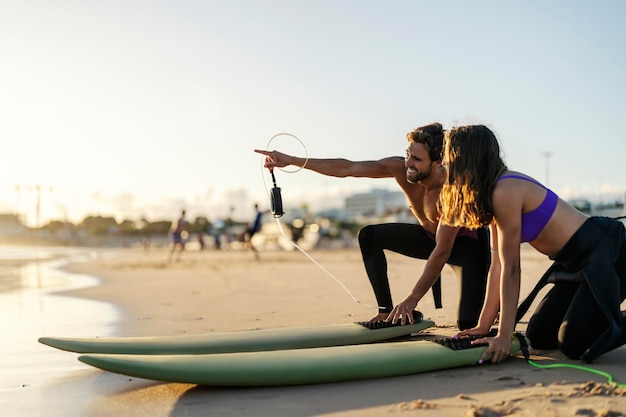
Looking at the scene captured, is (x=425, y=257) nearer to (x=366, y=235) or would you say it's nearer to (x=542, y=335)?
(x=366, y=235)

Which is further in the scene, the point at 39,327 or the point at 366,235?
the point at 39,327

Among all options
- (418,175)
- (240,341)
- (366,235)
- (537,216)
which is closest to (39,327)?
(240,341)

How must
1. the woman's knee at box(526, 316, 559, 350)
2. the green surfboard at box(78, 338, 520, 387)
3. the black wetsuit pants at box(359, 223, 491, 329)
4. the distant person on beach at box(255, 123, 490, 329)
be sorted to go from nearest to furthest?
the green surfboard at box(78, 338, 520, 387) → the woman's knee at box(526, 316, 559, 350) → the distant person on beach at box(255, 123, 490, 329) → the black wetsuit pants at box(359, 223, 491, 329)

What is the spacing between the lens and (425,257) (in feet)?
14.6

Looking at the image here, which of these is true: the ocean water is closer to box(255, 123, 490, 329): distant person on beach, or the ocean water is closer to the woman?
box(255, 123, 490, 329): distant person on beach

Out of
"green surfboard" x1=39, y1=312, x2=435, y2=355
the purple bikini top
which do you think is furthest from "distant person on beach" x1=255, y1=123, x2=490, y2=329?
the purple bikini top

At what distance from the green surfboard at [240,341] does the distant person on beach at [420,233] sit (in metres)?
0.17

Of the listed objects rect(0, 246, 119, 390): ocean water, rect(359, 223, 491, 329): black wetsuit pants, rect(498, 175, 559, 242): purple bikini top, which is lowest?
rect(0, 246, 119, 390): ocean water

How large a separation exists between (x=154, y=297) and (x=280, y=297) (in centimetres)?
167

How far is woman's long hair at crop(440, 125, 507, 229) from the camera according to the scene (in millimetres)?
3059

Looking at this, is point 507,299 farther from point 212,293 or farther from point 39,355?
point 212,293

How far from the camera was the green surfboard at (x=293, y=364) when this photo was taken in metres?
2.69

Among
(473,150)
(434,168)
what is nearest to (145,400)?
(473,150)

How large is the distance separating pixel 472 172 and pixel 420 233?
4.52 feet
